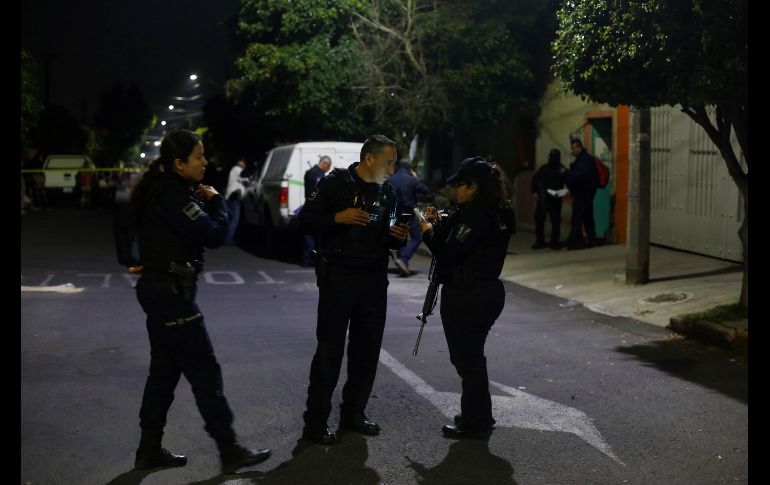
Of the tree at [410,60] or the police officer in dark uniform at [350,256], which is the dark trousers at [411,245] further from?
the police officer in dark uniform at [350,256]

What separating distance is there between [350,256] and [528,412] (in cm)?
177

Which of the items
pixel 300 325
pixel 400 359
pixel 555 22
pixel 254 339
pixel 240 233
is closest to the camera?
pixel 400 359

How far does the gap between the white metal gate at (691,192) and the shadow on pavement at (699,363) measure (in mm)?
5040

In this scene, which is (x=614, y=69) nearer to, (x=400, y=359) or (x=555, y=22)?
(x=400, y=359)

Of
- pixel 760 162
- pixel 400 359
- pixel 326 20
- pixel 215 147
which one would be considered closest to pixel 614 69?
pixel 760 162

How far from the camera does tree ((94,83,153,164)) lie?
4237 inches

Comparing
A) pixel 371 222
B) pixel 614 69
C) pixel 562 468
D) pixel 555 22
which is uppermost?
pixel 555 22

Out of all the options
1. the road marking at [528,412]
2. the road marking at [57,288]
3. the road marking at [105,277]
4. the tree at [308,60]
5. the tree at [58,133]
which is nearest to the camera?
the road marking at [528,412]

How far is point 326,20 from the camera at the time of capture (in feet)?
71.7

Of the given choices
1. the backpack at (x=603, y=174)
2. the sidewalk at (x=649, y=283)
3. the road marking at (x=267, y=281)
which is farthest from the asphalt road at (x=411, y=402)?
the backpack at (x=603, y=174)

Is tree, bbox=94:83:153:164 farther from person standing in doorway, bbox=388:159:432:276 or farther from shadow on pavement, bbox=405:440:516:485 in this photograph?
shadow on pavement, bbox=405:440:516:485

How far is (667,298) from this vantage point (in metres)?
11.2

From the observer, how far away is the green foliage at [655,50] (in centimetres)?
838

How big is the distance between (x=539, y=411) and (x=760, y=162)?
3626 millimetres
